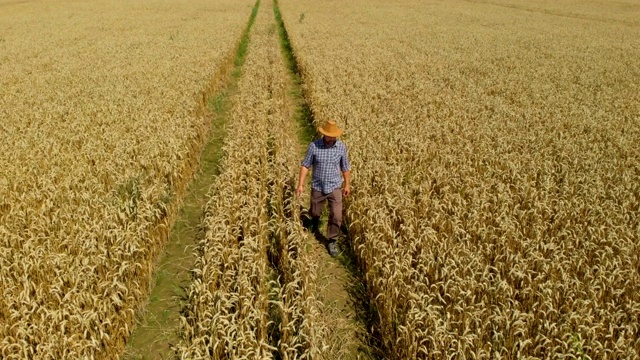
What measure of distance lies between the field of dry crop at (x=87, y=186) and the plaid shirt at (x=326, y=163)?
2749 millimetres

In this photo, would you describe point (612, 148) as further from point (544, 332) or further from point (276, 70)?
point (276, 70)

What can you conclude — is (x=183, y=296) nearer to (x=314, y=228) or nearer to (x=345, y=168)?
(x=314, y=228)

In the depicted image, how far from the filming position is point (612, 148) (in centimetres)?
1028

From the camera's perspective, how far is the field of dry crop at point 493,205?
475 cm

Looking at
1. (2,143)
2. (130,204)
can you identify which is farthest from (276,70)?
(130,204)

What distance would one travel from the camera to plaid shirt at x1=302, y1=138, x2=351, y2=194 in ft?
22.7

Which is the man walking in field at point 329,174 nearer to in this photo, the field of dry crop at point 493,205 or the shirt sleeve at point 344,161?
the shirt sleeve at point 344,161

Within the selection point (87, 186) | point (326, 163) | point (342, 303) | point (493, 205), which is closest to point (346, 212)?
point (326, 163)

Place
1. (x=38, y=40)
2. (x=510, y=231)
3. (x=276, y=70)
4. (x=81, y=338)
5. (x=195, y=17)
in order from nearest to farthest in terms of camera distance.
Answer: (x=81, y=338) → (x=510, y=231) → (x=276, y=70) → (x=38, y=40) → (x=195, y=17)

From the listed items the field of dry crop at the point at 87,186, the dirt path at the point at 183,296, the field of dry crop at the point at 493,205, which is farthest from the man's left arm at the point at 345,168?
the field of dry crop at the point at 87,186

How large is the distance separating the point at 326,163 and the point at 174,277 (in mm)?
3009

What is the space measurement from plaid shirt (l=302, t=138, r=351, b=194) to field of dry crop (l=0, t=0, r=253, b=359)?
9.02 feet

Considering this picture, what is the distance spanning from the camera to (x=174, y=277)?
6469mm

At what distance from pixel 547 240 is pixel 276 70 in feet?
50.5
